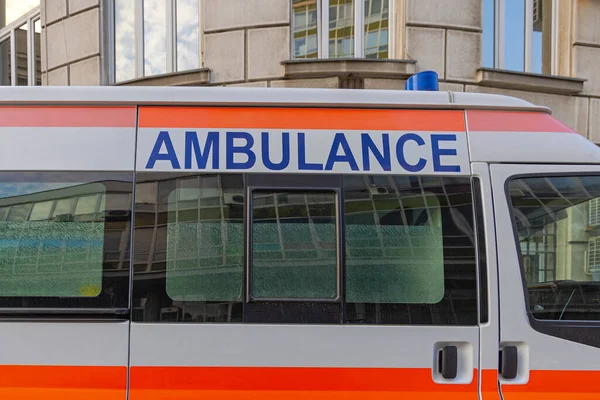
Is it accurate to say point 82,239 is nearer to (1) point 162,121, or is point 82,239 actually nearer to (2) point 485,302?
(1) point 162,121

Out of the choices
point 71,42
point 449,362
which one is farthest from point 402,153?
point 71,42

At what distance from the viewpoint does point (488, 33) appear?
22.9ft

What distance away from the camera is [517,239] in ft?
7.80

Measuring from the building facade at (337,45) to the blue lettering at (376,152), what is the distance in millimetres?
4129

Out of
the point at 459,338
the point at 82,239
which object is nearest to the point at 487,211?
the point at 459,338

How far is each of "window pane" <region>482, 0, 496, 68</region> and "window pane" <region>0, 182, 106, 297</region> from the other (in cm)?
652

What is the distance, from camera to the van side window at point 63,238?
235 cm

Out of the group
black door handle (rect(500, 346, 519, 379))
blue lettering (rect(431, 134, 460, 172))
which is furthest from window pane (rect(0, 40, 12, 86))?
black door handle (rect(500, 346, 519, 379))

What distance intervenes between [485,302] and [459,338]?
0.24 meters

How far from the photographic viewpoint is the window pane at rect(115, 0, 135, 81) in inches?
293

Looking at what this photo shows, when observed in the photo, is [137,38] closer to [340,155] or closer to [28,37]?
[28,37]

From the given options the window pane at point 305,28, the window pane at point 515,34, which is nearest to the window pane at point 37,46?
the window pane at point 305,28

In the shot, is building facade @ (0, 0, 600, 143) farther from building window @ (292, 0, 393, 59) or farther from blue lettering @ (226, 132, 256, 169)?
blue lettering @ (226, 132, 256, 169)

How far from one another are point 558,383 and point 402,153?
4.79 feet
